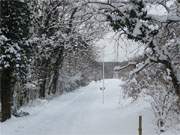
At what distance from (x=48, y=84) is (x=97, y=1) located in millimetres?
34352

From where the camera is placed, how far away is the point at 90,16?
15258 mm

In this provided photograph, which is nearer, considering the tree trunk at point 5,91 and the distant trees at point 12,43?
the distant trees at point 12,43

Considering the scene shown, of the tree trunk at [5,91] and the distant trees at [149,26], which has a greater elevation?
the distant trees at [149,26]

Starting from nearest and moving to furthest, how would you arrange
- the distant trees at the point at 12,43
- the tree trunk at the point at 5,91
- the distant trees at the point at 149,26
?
1. the distant trees at the point at 149,26
2. the distant trees at the point at 12,43
3. the tree trunk at the point at 5,91

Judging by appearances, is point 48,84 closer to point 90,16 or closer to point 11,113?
point 11,113

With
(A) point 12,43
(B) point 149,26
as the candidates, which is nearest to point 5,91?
(A) point 12,43

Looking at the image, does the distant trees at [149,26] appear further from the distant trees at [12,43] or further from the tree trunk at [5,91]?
the tree trunk at [5,91]

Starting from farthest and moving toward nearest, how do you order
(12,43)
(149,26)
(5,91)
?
(5,91) → (12,43) → (149,26)

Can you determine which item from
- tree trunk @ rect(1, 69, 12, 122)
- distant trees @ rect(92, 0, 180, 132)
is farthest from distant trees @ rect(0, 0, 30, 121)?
distant trees @ rect(92, 0, 180, 132)

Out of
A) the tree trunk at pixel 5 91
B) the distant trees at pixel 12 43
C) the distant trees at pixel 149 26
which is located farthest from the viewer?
the tree trunk at pixel 5 91

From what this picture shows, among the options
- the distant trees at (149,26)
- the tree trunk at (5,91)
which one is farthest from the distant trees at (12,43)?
the distant trees at (149,26)

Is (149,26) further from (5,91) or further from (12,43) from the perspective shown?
(5,91)

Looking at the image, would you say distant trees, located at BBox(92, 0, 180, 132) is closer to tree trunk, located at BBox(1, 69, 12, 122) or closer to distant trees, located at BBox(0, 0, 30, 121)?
distant trees, located at BBox(0, 0, 30, 121)

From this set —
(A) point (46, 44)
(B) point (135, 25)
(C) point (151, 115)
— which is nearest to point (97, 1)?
(B) point (135, 25)
